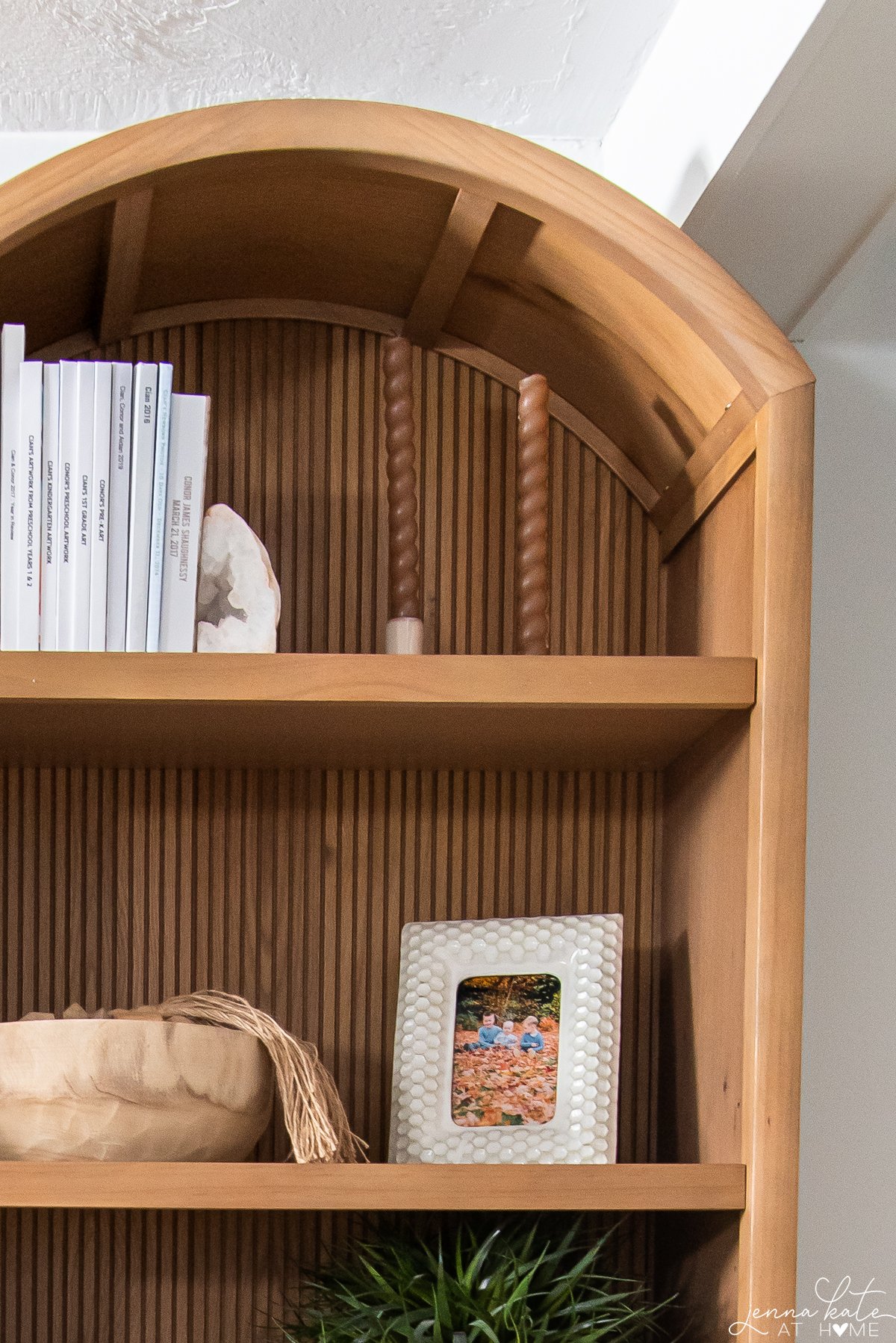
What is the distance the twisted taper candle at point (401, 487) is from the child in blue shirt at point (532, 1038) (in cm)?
38

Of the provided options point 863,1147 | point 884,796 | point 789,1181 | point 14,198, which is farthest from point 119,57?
point 863,1147

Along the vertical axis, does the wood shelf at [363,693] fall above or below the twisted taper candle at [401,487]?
below

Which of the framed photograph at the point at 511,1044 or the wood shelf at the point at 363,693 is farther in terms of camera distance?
the framed photograph at the point at 511,1044

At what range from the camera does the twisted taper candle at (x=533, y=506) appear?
1.22 m

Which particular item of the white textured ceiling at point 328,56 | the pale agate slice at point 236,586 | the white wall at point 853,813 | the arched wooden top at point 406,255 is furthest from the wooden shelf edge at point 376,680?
the white textured ceiling at point 328,56

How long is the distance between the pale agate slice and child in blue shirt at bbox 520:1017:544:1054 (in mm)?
405

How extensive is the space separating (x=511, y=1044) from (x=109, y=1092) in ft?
1.16

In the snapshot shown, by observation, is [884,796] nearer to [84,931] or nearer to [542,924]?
[542,924]

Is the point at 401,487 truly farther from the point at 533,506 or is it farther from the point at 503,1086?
the point at 503,1086

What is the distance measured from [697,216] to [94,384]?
600 millimetres

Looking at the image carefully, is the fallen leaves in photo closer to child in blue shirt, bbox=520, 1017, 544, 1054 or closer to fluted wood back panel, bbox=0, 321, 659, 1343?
child in blue shirt, bbox=520, 1017, 544, 1054

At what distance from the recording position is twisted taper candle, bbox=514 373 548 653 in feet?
4.00

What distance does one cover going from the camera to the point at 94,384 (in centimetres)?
111

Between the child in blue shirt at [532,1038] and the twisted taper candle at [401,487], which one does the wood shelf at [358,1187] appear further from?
the twisted taper candle at [401,487]
